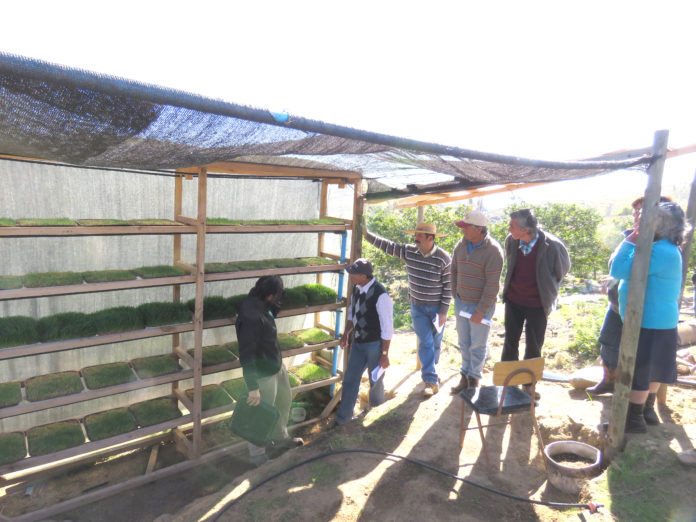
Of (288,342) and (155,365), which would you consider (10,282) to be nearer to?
(155,365)

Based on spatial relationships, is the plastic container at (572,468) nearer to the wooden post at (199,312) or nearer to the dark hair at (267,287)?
the dark hair at (267,287)

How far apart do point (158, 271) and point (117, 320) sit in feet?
1.91

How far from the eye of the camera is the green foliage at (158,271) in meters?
4.04

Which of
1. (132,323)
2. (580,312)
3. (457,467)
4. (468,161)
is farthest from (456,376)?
(580,312)

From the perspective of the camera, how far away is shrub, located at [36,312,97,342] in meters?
3.63

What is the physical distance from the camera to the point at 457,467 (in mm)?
3631

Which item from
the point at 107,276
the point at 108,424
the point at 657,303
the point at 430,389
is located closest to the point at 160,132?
the point at 107,276

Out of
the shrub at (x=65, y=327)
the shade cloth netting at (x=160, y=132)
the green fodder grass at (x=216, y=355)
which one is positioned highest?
the shade cloth netting at (x=160, y=132)

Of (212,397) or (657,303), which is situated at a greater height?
(657,303)

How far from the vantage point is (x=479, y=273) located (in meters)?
4.45

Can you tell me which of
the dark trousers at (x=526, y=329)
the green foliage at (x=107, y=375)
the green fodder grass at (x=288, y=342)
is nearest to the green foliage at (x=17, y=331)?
the green foliage at (x=107, y=375)

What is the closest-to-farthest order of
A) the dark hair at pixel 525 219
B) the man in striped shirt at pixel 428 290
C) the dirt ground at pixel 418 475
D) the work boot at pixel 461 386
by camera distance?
the dirt ground at pixel 418 475
the dark hair at pixel 525 219
the work boot at pixel 461 386
the man in striped shirt at pixel 428 290

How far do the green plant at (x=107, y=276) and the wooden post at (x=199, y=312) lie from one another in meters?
0.60

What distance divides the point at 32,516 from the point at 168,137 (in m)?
Result: 3.52
